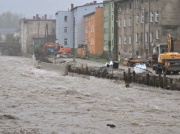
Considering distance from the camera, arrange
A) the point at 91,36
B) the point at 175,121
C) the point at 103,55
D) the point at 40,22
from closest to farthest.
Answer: the point at 175,121 < the point at 103,55 < the point at 91,36 < the point at 40,22

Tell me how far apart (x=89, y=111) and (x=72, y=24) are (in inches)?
4070

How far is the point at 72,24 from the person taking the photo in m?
126

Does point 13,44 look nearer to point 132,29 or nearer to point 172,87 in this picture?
point 132,29

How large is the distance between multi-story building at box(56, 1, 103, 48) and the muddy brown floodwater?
280ft

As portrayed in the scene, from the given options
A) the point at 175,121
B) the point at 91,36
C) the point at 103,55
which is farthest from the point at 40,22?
the point at 175,121

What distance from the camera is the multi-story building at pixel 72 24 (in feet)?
397

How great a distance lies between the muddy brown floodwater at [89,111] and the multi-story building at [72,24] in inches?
3355

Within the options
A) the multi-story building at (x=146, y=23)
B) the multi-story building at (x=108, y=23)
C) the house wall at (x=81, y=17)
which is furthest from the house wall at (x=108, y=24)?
the house wall at (x=81, y=17)

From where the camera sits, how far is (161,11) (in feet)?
231

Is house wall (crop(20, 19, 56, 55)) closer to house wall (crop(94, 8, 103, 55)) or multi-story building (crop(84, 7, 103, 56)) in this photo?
multi-story building (crop(84, 7, 103, 56))

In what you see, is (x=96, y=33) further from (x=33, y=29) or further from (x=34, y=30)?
(x=33, y=29)

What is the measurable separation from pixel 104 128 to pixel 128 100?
10670 millimetres

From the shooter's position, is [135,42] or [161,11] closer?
[161,11]

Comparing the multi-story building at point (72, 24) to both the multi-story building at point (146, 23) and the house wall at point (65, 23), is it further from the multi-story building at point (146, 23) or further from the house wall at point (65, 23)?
the multi-story building at point (146, 23)
